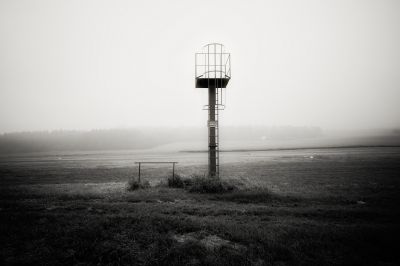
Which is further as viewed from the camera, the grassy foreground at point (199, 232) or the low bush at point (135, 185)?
the low bush at point (135, 185)

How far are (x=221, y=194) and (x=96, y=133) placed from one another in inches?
3452

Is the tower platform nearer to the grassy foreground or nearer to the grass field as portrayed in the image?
the grass field

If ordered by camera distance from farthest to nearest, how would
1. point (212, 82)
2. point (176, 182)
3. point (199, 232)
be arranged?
point (212, 82) < point (176, 182) < point (199, 232)

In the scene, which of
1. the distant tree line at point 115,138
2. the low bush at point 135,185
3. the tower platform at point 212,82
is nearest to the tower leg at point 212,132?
the tower platform at point 212,82

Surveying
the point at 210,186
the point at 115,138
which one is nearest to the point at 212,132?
the point at 210,186

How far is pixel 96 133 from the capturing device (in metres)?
88.9

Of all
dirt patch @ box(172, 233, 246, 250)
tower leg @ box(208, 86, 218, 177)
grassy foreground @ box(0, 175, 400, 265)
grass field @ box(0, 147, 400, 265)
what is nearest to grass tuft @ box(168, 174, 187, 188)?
tower leg @ box(208, 86, 218, 177)

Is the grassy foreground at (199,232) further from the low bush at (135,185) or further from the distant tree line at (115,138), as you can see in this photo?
the distant tree line at (115,138)

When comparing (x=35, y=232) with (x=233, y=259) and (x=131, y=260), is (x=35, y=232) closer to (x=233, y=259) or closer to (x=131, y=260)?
(x=131, y=260)

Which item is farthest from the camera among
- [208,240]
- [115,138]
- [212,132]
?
[115,138]

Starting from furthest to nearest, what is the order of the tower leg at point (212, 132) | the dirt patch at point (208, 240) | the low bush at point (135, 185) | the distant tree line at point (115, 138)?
1. the distant tree line at point (115, 138)
2. the tower leg at point (212, 132)
3. the low bush at point (135, 185)
4. the dirt patch at point (208, 240)

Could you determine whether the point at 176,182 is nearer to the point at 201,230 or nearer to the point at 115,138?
the point at 201,230

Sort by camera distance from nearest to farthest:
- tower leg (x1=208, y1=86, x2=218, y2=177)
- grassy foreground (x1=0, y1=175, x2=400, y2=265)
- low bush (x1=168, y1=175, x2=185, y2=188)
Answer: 1. grassy foreground (x1=0, y1=175, x2=400, y2=265)
2. low bush (x1=168, y1=175, x2=185, y2=188)
3. tower leg (x1=208, y1=86, x2=218, y2=177)

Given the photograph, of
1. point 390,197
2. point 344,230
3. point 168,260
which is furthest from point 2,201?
point 390,197
